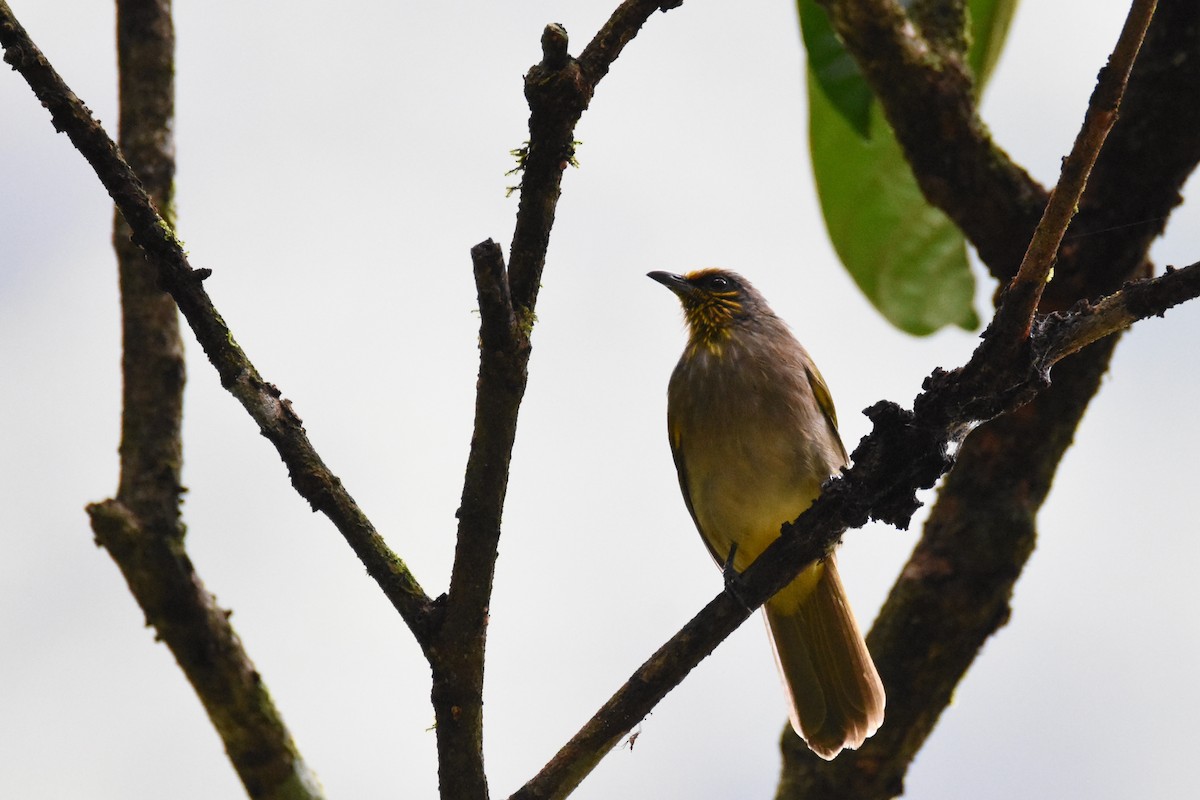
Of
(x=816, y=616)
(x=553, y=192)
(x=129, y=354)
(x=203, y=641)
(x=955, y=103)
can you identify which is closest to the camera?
(x=553, y=192)

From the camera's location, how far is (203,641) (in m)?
3.65

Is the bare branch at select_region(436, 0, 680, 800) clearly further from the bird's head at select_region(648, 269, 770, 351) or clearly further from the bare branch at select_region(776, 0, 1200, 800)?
the bird's head at select_region(648, 269, 770, 351)

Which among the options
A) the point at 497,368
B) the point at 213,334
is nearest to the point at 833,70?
the point at 497,368

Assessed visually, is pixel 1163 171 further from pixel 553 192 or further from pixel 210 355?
pixel 210 355

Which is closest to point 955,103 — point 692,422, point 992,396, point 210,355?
point 692,422

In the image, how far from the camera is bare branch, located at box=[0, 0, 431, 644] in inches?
91.7

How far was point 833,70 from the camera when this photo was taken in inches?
184

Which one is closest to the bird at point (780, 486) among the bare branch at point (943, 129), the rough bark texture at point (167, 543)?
the bare branch at point (943, 129)

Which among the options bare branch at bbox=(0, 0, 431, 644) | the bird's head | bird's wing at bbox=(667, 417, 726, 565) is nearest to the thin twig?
bare branch at bbox=(0, 0, 431, 644)

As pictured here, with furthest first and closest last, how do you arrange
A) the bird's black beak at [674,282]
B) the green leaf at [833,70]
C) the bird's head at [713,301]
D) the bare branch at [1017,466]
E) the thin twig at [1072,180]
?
the bird's black beak at [674,282]
the bird's head at [713,301]
the green leaf at [833,70]
the bare branch at [1017,466]
the thin twig at [1072,180]

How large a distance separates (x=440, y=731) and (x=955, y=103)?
291 centimetres

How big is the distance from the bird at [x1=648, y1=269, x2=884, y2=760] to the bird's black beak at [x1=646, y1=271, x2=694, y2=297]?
0.61 m

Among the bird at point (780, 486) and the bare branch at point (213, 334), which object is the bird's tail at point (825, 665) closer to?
the bird at point (780, 486)

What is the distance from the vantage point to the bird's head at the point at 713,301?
5223 millimetres
